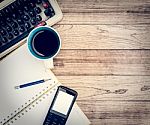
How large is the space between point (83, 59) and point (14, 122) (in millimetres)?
291

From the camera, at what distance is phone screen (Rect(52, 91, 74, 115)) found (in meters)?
1.42

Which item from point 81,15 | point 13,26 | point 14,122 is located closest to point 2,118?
point 14,122

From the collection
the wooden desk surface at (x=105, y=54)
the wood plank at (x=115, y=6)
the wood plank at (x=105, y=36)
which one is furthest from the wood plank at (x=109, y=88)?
the wood plank at (x=115, y=6)

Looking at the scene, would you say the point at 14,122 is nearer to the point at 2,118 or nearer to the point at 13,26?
the point at 2,118

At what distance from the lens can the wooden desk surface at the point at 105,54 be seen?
1432mm

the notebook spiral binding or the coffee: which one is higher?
the coffee

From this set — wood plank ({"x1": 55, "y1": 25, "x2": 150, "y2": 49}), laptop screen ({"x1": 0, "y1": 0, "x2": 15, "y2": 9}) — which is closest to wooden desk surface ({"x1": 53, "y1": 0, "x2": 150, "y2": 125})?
wood plank ({"x1": 55, "y1": 25, "x2": 150, "y2": 49})

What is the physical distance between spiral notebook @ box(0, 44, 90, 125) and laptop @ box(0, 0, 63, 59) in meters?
0.05

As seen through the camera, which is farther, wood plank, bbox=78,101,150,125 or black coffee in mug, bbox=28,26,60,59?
wood plank, bbox=78,101,150,125

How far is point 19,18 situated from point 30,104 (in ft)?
0.90

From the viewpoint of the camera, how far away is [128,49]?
1.44m

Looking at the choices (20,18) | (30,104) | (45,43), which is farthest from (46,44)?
(30,104)

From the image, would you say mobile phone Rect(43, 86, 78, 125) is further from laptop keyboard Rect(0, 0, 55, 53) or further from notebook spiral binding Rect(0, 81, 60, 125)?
laptop keyboard Rect(0, 0, 55, 53)

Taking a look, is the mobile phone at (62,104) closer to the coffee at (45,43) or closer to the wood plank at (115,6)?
the coffee at (45,43)
